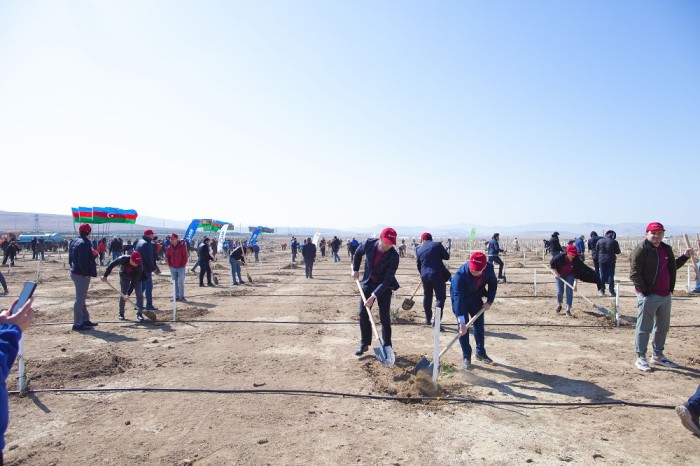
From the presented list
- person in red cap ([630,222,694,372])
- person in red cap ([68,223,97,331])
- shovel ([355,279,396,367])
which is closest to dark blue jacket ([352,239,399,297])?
shovel ([355,279,396,367])

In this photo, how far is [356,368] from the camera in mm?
6086

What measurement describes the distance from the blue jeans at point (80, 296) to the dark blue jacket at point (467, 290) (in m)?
7.16

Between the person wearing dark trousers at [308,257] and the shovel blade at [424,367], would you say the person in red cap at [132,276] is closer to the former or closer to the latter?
the shovel blade at [424,367]

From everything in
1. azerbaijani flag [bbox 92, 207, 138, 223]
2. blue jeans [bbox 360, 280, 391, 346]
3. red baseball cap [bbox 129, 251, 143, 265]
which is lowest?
blue jeans [bbox 360, 280, 391, 346]

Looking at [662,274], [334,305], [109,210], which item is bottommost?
[334,305]

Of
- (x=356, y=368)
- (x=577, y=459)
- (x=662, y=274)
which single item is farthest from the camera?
(x=356, y=368)

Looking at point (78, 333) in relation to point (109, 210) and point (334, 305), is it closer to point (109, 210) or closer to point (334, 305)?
point (334, 305)

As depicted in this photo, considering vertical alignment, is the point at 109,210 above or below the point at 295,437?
above

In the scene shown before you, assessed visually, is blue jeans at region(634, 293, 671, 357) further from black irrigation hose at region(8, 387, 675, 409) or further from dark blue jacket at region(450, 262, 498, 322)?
dark blue jacket at region(450, 262, 498, 322)

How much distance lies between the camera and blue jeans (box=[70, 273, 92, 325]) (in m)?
8.22

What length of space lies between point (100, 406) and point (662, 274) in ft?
24.8

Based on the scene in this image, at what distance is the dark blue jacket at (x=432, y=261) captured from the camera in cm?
791

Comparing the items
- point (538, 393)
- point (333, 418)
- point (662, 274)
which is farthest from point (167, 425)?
point (662, 274)

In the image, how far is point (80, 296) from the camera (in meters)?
8.33
